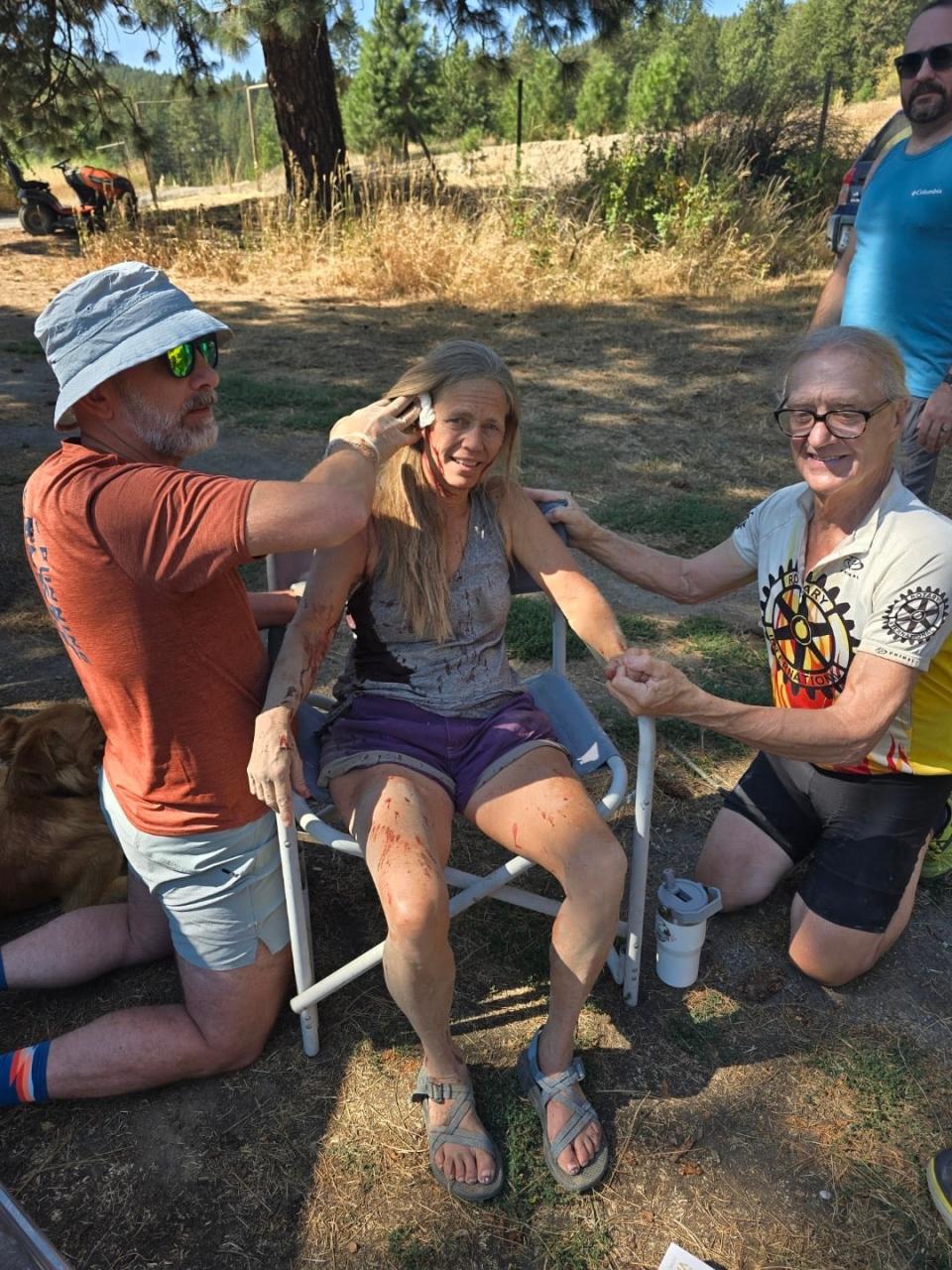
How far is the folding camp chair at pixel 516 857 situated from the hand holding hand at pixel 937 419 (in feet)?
4.91

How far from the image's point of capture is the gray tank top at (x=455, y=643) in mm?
2408

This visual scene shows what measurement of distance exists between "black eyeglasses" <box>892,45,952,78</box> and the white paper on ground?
11.5ft

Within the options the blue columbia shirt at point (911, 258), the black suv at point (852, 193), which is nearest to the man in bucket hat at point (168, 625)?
the blue columbia shirt at point (911, 258)

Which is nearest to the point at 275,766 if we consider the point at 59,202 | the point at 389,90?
the point at 59,202

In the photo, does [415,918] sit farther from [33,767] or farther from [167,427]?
[33,767]

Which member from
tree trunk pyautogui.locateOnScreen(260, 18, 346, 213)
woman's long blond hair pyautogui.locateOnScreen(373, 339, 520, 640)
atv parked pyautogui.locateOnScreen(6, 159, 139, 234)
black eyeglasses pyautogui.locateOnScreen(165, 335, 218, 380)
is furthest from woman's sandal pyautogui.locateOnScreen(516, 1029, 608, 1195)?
atv parked pyautogui.locateOnScreen(6, 159, 139, 234)

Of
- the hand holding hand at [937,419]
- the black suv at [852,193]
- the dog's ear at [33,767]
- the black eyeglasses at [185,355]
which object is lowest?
the dog's ear at [33,767]

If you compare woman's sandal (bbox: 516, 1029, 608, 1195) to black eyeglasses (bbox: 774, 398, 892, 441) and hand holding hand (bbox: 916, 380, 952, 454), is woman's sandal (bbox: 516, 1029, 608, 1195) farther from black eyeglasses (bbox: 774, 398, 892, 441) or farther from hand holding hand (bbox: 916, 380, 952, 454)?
hand holding hand (bbox: 916, 380, 952, 454)

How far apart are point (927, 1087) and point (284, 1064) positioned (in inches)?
59.4

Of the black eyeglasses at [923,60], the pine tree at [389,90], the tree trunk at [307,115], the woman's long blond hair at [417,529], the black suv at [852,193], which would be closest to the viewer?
the woman's long blond hair at [417,529]

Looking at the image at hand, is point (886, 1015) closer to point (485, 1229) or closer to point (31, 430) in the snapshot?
point (485, 1229)

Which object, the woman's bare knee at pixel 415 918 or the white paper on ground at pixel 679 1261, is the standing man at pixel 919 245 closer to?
the woman's bare knee at pixel 415 918

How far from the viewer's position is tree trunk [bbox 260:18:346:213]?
1065 cm

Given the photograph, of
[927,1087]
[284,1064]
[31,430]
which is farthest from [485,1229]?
[31,430]
